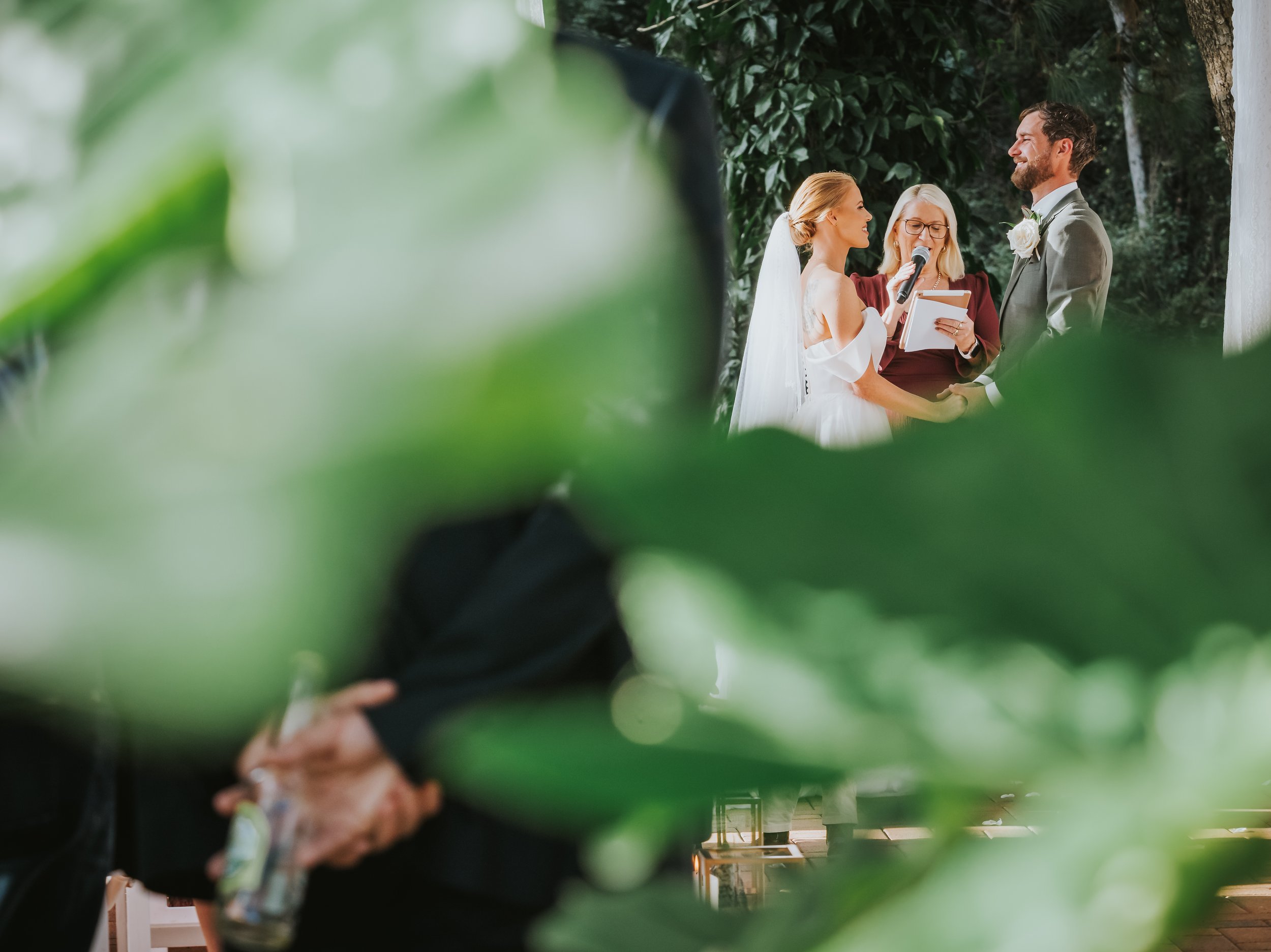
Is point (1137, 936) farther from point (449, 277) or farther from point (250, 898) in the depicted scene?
point (250, 898)

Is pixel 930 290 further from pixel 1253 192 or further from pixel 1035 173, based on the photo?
pixel 1253 192

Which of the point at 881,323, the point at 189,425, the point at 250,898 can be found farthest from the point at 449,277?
the point at 881,323

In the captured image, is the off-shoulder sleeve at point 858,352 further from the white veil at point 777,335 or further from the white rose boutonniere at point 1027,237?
the white rose boutonniere at point 1027,237

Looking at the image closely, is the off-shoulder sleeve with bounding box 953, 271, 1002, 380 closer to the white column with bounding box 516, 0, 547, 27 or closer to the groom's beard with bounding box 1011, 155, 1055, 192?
the groom's beard with bounding box 1011, 155, 1055, 192

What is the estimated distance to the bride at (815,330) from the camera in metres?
1.97

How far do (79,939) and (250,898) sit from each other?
101 mm

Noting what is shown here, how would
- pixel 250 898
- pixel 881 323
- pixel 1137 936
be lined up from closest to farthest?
pixel 1137 936
pixel 250 898
pixel 881 323

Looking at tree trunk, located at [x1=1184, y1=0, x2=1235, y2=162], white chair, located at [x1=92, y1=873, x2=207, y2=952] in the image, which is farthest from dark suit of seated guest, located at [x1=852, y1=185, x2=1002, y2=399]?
white chair, located at [x1=92, y1=873, x2=207, y2=952]

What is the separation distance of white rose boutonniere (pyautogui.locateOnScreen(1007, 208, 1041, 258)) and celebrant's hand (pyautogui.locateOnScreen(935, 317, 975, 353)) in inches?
6.7

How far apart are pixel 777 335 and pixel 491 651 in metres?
1.91

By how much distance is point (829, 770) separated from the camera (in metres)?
0.07

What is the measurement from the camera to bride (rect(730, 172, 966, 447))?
77.4 inches

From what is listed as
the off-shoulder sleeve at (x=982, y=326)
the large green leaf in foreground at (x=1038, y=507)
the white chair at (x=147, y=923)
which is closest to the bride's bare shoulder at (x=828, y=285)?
the off-shoulder sleeve at (x=982, y=326)

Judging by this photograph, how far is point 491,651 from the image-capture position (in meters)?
0.37
